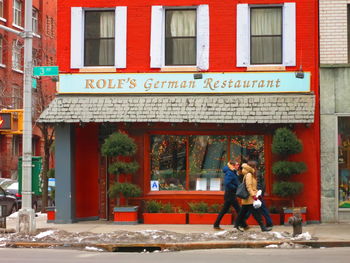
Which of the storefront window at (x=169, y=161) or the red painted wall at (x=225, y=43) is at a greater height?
the red painted wall at (x=225, y=43)

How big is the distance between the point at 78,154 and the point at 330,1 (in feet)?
27.9

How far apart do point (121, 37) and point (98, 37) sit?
0.80 metres

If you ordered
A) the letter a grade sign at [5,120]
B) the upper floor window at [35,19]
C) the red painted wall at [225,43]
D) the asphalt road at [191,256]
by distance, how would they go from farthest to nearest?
1. the upper floor window at [35,19]
2. the red painted wall at [225,43]
3. the letter a grade sign at [5,120]
4. the asphalt road at [191,256]

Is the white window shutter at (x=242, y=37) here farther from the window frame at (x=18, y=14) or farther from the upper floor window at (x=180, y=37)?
the window frame at (x=18, y=14)

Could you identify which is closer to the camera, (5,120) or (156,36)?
(5,120)

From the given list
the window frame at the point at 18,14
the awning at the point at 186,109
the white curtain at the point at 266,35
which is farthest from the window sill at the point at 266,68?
the window frame at the point at 18,14

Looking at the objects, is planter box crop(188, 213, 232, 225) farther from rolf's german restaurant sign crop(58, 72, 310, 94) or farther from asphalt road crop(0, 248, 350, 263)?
asphalt road crop(0, 248, 350, 263)

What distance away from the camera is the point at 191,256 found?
13297 millimetres

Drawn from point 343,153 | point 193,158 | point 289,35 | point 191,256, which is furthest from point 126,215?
point 289,35

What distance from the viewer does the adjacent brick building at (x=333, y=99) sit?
1925 centimetres

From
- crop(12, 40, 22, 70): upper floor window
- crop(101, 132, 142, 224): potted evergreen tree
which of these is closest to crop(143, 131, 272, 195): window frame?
crop(101, 132, 142, 224): potted evergreen tree

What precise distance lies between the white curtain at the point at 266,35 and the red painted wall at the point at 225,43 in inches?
14.3

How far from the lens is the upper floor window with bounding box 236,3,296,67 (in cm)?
1948

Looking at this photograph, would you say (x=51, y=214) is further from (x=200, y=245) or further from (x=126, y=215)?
(x=200, y=245)
